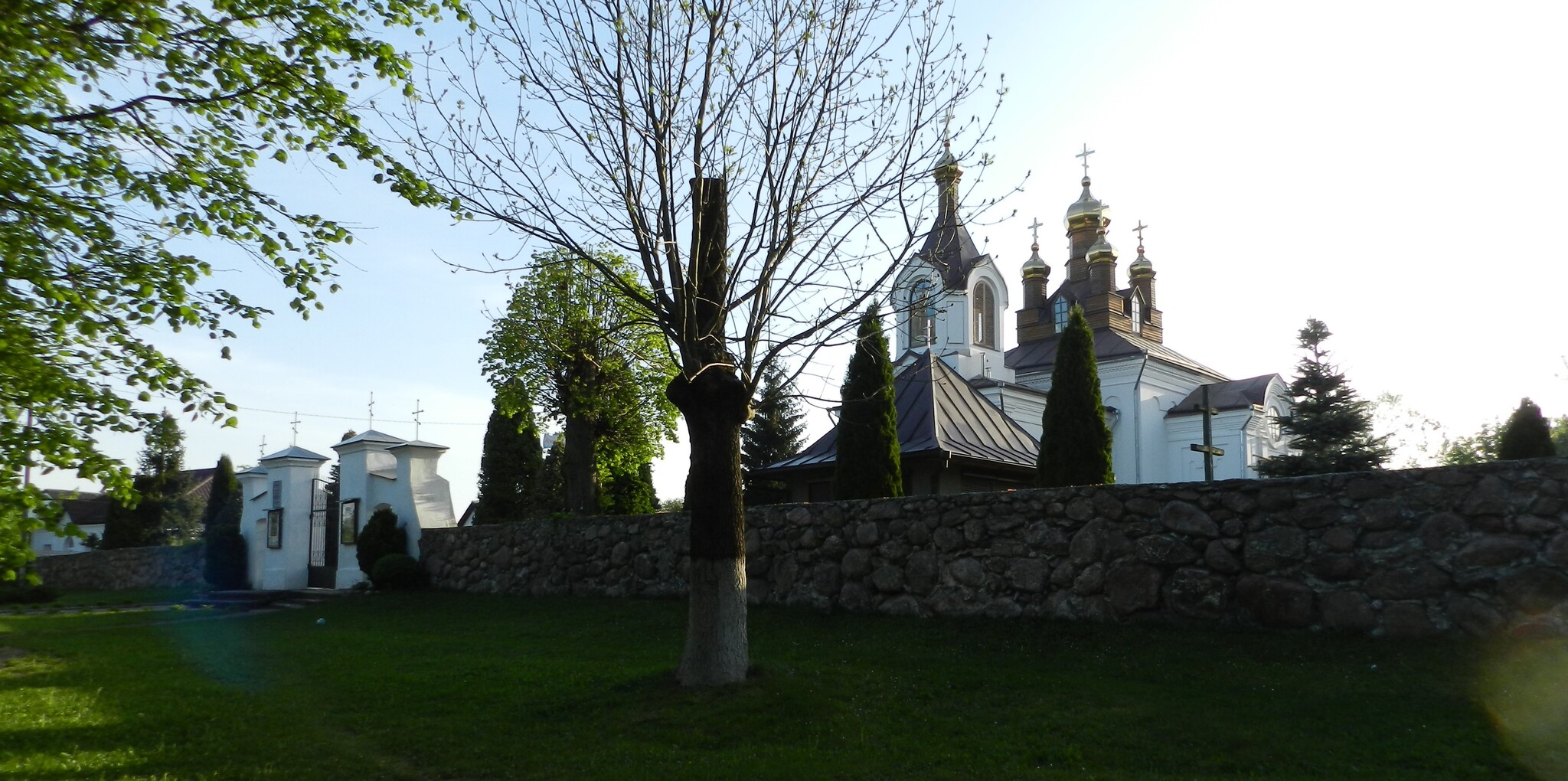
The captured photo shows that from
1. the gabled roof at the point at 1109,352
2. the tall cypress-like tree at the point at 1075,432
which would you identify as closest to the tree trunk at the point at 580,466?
the tall cypress-like tree at the point at 1075,432

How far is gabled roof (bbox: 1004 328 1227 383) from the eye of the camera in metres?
37.7

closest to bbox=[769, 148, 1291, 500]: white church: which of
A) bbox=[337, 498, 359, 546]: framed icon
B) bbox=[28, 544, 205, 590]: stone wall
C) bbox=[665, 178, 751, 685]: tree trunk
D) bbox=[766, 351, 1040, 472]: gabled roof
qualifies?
bbox=[766, 351, 1040, 472]: gabled roof

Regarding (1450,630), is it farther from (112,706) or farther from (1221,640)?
(112,706)

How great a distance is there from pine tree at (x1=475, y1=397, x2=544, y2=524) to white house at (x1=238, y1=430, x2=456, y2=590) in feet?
13.4

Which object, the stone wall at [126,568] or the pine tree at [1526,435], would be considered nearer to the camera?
the pine tree at [1526,435]

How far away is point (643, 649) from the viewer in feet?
32.9

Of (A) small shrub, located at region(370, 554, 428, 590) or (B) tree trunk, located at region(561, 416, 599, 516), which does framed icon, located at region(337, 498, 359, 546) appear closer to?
(A) small shrub, located at region(370, 554, 428, 590)

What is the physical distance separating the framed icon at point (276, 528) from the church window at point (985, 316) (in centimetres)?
2231

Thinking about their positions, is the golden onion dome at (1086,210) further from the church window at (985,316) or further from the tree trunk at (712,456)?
the tree trunk at (712,456)

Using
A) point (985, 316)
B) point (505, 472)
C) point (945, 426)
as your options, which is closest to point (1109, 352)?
point (985, 316)

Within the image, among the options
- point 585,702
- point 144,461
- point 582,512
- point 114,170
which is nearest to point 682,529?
point 582,512

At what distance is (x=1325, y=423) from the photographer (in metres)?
21.2

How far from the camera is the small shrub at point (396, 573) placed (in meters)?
17.0

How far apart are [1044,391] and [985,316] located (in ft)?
11.4
